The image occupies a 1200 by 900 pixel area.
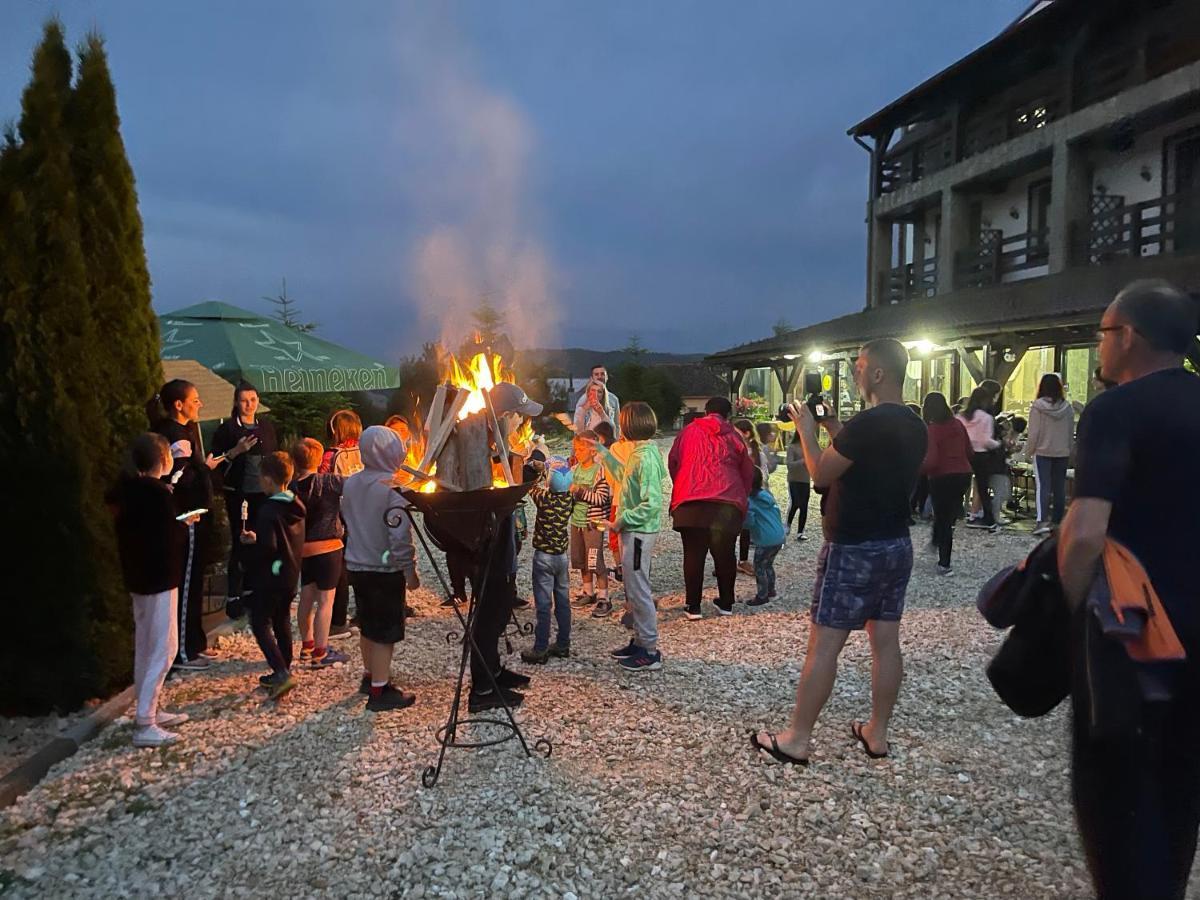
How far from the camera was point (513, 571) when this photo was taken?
14.8ft

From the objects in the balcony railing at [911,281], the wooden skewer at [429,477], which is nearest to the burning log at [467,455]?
the wooden skewer at [429,477]

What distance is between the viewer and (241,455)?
5977 mm

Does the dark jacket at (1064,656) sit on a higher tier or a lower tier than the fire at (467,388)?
lower

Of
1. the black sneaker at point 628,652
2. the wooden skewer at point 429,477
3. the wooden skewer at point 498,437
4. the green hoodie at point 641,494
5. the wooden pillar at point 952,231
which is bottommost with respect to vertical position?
the black sneaker at point 628,652

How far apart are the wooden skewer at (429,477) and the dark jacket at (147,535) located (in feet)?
4.24

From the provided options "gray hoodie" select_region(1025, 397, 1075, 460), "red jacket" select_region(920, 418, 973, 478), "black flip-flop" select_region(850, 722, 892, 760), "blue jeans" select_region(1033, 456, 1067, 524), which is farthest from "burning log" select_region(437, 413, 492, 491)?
"blue jeans" select_region(1033, 456, 1067, 524)

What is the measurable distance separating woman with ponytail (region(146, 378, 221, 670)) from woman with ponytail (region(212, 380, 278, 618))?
67 centimetres

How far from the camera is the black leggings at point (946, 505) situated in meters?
7.77

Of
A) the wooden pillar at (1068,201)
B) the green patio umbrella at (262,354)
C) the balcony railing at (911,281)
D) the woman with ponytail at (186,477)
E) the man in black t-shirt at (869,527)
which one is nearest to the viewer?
the man in black t-shirt at (869,527)

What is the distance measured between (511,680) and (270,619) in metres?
1.55

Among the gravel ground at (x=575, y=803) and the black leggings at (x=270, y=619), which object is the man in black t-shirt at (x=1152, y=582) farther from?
the black leggings at (x=270, y=619)

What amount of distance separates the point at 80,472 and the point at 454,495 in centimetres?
248

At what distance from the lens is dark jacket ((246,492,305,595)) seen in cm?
448

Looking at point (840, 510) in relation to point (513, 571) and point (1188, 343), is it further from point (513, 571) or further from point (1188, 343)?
point (513, 571)
